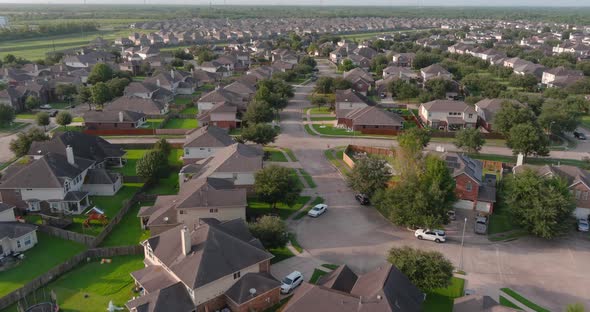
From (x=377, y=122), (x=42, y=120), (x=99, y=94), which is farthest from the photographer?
(x=99, y=94)

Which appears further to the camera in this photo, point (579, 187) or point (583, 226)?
point (579, 187)

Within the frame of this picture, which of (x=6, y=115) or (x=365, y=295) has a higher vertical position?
(x=365, y=295)

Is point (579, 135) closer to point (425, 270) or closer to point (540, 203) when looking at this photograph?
point (540, 203)

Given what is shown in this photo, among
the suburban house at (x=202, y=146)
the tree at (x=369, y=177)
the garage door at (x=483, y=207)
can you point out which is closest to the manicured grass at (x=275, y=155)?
the suburban house at (x=202, y=146)

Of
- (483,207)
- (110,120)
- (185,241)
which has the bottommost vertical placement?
→ (483,207)

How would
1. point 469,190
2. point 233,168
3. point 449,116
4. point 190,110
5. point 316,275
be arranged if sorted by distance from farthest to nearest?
point 190,110
point 449,116
point 233,168
point 469,190
point 316,275

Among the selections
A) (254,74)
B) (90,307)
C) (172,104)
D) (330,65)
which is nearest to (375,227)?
(90,307)

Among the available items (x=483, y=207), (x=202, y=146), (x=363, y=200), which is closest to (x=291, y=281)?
(x=363, y=200)
